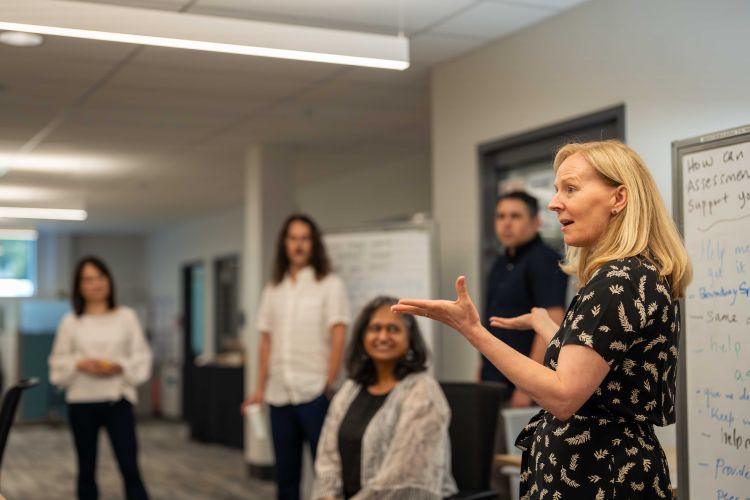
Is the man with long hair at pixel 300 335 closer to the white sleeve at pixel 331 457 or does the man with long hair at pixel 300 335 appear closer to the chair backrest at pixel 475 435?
the white sleeve at pixel 331 457

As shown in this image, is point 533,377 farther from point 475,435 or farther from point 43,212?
point 43,212

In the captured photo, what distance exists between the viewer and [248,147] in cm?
719

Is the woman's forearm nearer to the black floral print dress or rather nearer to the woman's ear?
the black floral print dress

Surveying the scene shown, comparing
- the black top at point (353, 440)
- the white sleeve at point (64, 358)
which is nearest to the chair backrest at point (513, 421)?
the black top at point (353, 440)

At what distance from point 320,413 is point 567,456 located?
267cm

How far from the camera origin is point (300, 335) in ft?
14.9

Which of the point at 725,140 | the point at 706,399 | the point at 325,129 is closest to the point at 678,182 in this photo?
the point at 725,140

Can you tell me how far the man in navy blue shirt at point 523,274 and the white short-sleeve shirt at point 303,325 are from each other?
882 millimetres

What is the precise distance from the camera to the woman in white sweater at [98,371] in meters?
4.51

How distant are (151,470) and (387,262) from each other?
3.15 m

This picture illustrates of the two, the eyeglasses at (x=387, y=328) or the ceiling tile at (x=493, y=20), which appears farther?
the ceiling tile at (x=493, y=20)

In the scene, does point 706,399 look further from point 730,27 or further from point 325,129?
point 325,129

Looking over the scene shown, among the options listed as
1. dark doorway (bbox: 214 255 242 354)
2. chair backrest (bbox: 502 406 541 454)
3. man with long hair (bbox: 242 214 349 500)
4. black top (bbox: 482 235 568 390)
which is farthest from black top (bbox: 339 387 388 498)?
dark doorway (bbox: 214 255 242 354)

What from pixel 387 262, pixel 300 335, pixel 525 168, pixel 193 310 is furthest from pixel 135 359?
pixel 193 310
